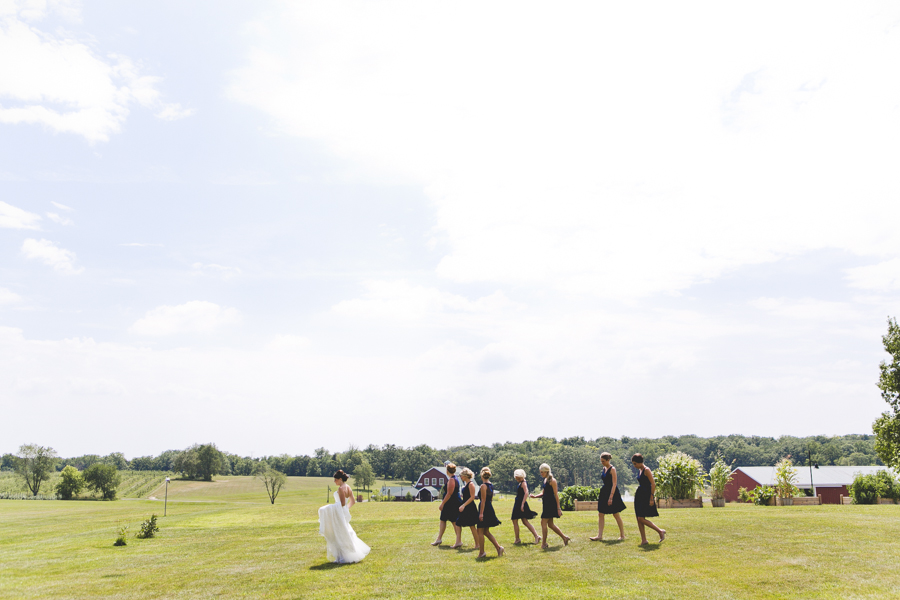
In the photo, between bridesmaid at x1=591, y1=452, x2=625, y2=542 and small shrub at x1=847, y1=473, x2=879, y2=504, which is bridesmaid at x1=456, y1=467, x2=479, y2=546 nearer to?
bridesmaid at x1=591, y1=452, x2=625, y2=542

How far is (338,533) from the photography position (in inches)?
469

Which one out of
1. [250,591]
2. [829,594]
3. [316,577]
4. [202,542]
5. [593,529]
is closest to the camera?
[829,594]

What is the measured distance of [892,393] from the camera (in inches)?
1270

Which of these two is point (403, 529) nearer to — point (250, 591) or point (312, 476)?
point (250, 591)

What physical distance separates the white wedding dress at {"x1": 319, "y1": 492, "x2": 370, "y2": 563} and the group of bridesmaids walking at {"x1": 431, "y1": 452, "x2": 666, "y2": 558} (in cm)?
229

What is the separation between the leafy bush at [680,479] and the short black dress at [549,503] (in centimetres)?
1290

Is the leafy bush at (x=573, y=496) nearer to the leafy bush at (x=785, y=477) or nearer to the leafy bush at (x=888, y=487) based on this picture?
the leafy bush at (x=785, y=477)

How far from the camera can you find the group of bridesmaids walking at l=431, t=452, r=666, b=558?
40.8ft

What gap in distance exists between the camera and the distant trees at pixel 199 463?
12862 cm

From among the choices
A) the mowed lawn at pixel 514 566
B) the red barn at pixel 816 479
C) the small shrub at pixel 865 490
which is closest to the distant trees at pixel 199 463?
the red barn at pixel 816 479

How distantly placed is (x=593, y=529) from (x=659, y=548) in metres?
3.96

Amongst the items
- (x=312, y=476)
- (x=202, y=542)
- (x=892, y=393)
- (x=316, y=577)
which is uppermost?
(x=892, y=393)

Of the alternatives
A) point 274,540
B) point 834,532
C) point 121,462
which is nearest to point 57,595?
point 274,540

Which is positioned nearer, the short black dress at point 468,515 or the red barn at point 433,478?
the short black dress at point 468,515
